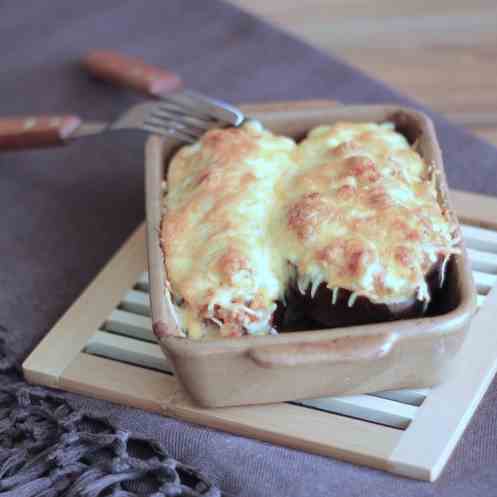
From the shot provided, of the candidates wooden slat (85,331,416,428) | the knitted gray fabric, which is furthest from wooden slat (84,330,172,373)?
the knitted gray fabric

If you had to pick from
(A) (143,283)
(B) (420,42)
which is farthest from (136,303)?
(B) (420,42)

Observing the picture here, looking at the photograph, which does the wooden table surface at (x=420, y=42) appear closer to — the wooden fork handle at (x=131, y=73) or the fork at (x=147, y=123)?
the wooden fork handle at (x=131, y=73)

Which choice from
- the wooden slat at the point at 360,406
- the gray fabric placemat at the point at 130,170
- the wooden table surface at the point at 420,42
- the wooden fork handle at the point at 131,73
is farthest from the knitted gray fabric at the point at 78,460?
the wooden table surface at the point at 420,42

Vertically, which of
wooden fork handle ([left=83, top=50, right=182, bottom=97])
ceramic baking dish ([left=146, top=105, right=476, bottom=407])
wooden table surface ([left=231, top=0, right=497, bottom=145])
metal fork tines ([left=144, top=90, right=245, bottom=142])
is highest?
metal fork tines ([left=144, top=90, right=245, bottom=142])

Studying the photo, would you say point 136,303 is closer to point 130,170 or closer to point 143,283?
point 143,283

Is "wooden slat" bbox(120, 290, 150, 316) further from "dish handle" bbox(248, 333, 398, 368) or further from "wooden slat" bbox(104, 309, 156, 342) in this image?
"dish handle" bbox(248, 333, 398, 368)

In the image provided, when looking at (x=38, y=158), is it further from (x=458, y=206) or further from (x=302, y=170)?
(x=458, y=206)

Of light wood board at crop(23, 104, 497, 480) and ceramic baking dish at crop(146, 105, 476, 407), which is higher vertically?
ceramic baking dish at crop(146, 105, 476, 407)
